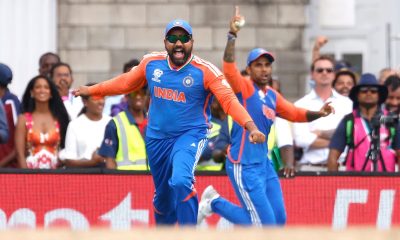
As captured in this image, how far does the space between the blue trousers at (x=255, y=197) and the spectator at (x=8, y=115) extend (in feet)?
7.88

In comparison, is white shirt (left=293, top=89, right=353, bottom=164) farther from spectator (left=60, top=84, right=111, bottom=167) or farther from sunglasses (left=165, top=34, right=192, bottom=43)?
sunglasses (left=165, top=34, right=192, bottom=43)

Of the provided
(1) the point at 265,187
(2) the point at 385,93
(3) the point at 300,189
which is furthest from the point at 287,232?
(2) the point at 385,93

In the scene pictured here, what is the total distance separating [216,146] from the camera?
38.8 feet

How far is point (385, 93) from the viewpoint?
1191 cm

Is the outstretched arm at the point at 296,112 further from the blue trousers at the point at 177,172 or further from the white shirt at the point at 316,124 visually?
the white shirt at the point at 316,124

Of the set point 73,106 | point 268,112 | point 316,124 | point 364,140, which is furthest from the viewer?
point 73,106

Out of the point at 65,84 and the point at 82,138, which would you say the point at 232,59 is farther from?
the point at 65,84

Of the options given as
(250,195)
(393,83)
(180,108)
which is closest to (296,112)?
(250,195)

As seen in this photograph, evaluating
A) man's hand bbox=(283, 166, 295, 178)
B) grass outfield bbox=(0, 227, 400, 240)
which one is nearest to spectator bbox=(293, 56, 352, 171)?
man's hand bbox=(283, 166, 295, 178)

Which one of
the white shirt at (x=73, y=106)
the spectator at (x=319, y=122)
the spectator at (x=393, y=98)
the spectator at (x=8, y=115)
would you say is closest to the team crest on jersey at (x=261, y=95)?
the spectator at (x=319, y=122)

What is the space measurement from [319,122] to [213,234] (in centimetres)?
888

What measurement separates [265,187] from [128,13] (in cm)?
698

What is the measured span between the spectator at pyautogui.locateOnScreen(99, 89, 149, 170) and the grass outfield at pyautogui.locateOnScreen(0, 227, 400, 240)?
295 inches

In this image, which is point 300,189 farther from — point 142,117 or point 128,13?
point 128,13
